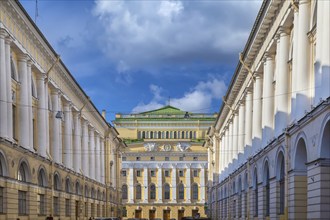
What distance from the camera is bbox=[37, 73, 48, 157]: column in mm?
45544

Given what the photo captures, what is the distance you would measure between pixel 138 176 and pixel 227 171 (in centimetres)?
5699

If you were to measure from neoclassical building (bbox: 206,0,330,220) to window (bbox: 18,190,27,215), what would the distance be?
1582 centimetres

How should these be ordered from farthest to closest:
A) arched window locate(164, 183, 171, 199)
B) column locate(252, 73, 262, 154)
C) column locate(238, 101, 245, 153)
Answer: arched window locate(164, 183, 171, 199) < column locate(238, 101, 245, 153) < column locate(252, 73, 262, 154)

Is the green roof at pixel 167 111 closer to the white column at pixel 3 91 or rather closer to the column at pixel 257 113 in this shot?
the column at pixel 257 113

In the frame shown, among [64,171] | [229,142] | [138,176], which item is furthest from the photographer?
[138,176]

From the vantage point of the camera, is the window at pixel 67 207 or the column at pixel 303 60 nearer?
the column at pixel 303 60

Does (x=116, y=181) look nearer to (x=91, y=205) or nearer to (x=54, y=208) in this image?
(x=91, y=205)

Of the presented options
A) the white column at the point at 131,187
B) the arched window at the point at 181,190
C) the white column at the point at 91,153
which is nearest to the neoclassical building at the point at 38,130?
the white column at the point at 91,153

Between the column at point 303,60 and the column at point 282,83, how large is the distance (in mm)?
4817

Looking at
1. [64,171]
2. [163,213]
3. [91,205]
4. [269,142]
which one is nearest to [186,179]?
[163,213]

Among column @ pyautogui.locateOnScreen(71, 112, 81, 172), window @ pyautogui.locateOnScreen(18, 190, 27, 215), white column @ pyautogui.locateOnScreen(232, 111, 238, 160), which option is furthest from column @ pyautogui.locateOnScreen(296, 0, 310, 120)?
Answer: column @ pyautogui.locateOnScreen(71, 112, 81, 172)

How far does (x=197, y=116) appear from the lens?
13200cm

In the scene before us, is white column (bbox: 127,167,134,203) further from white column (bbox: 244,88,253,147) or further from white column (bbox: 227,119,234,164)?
white column (bbox: 244,88,253,147)

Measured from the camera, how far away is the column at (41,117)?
4554 cm
